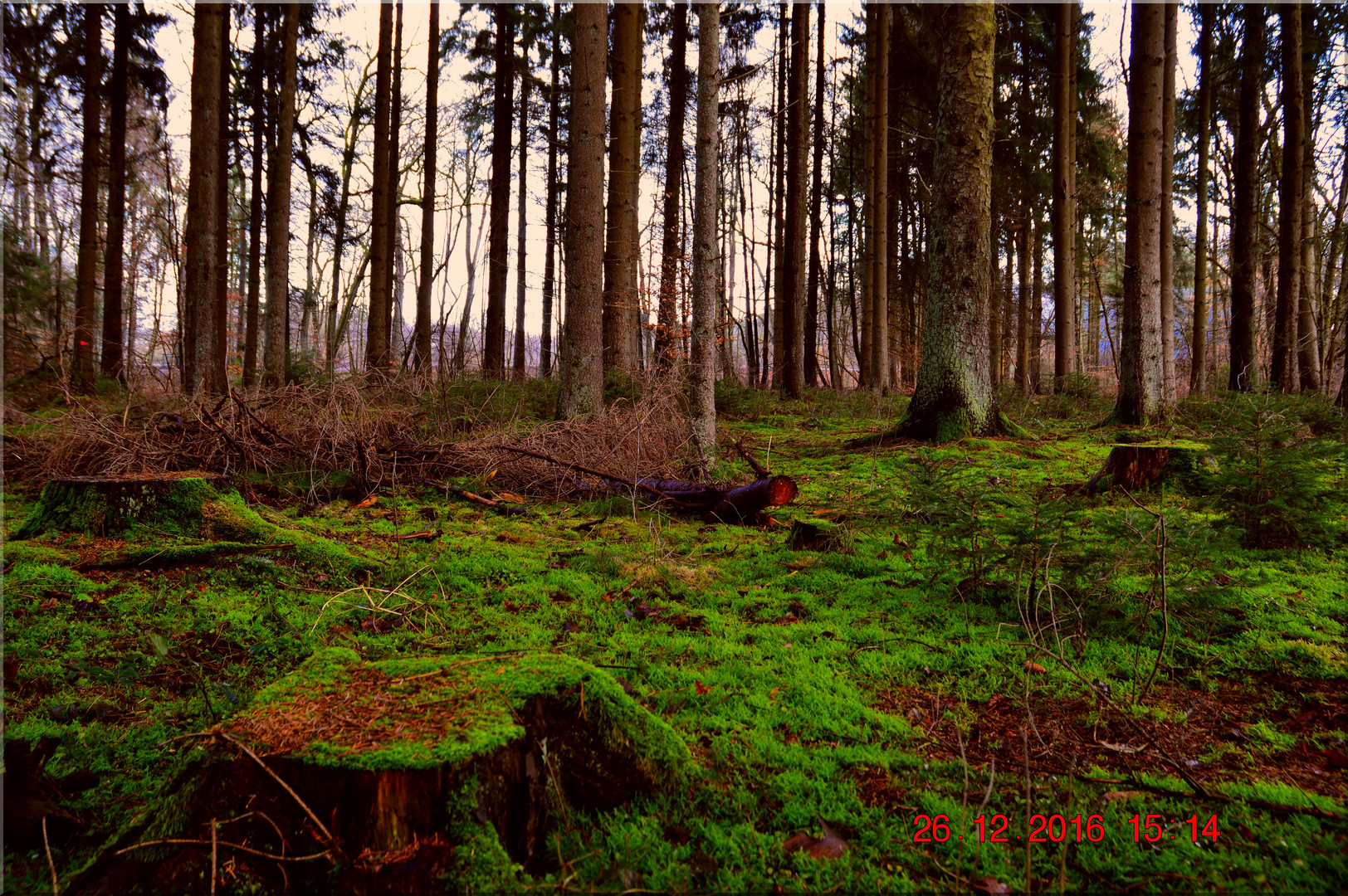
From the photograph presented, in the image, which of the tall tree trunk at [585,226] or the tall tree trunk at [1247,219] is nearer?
the tall tree trunk at [585,226]

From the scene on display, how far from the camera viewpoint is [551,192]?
18828 millimetres

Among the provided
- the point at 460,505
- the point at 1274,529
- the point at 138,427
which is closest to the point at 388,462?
the point at 460,505

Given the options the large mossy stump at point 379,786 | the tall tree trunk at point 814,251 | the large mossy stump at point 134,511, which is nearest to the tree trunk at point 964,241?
the large mossy stump at point 379,786

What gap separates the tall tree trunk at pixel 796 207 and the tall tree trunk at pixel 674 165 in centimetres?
266

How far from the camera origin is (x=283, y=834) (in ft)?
5.01

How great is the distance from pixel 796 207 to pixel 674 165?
10.4ft

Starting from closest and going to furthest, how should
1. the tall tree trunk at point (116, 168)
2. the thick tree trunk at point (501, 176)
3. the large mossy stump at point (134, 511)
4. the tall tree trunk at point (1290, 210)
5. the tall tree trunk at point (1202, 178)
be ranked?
the large mossy stump at point (134, 511) < the tall tree trunk at point (1290, 210) < the tall tree trunk at point (116, 168) < the tall tree trunk at point (1202, 178) < the thick tree trunk at point (501, 176)

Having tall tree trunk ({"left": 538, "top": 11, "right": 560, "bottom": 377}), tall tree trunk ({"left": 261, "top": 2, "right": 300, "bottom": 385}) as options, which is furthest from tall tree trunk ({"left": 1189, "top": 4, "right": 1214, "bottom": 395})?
tall tree trunk ({"left": 261, "top": 2, "right": 300, "bottom": 385})

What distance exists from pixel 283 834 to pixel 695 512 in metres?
4.44

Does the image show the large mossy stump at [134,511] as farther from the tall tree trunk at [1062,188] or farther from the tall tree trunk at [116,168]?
the tall tree trunk at [1062,188]

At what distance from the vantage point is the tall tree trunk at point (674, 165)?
14.8 m

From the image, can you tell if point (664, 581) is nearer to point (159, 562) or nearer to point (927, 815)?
point (927, 815)

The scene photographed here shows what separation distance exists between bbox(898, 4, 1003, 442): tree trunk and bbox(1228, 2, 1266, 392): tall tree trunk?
714 cm

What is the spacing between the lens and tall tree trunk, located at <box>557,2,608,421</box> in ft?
26.7
